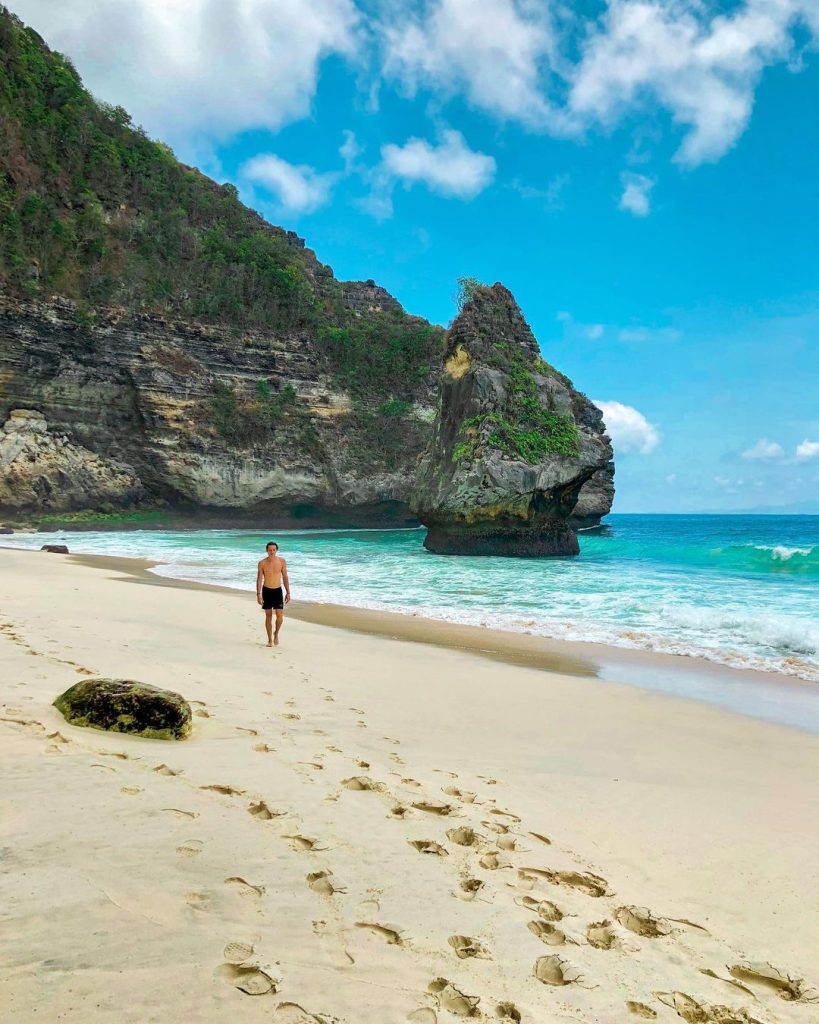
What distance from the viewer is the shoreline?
6.47 m

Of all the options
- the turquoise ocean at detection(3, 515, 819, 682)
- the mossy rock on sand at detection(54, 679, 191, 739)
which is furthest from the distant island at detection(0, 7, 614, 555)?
the mossy rock on sand at detection(54, 679, 191, 739)

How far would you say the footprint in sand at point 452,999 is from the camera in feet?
5.56

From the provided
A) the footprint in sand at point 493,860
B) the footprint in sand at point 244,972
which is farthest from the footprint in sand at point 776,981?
the footprint in sand at point 244,972

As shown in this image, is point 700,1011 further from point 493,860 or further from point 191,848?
point 191,848

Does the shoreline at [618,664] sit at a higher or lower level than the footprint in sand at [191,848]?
lower

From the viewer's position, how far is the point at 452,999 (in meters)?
1.74

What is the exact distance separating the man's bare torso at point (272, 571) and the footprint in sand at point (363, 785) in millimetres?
5102

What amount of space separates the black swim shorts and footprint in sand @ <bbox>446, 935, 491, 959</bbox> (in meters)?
6.41

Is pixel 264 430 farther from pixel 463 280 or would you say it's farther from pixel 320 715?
pixel 320 715

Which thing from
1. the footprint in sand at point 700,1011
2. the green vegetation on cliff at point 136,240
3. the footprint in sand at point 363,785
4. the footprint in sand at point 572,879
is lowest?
the footprint in sand at point 363,785

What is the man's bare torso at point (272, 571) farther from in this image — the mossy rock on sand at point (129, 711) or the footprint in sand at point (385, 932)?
the footprint in sand at point (385, 932)

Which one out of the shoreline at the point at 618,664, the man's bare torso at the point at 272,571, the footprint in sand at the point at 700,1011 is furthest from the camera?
the man's bare torso at the point at 272,571

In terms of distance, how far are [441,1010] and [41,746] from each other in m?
2.70

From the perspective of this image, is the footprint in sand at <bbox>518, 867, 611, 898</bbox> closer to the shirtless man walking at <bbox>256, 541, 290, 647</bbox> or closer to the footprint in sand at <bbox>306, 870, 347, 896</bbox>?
the footprint in sand at <bbox>306, 870, 347, 896</bbox>
